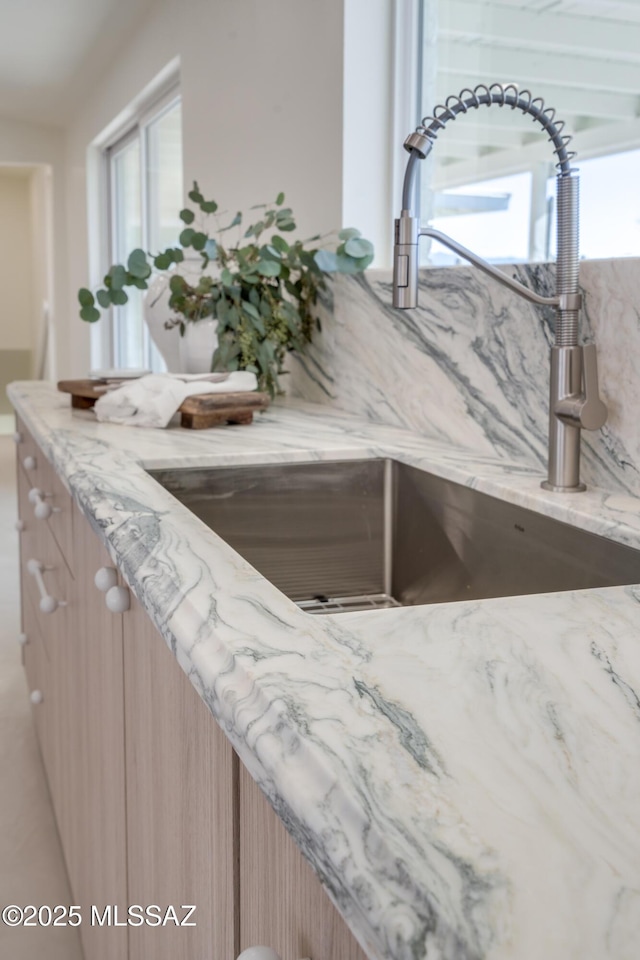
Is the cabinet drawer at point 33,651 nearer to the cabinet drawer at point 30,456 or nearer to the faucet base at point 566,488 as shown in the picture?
the cabinet drawer at point 30,456

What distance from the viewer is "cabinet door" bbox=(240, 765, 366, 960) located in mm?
454

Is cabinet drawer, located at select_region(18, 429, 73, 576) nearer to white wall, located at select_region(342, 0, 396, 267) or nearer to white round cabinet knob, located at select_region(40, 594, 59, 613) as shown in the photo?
white round cabinet knob, located at select_region(40, 594, 59, 613)

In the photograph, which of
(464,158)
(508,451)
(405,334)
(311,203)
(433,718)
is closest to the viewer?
(433,718)

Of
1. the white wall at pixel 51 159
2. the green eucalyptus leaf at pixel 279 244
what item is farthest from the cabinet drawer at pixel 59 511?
the white wall at pixel 51 159

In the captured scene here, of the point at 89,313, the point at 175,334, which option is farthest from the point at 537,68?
the point at 89,313

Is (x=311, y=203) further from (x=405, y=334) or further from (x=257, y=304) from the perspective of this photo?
(x=405, y=334)

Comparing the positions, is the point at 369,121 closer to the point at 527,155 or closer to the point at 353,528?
the point at 527,155

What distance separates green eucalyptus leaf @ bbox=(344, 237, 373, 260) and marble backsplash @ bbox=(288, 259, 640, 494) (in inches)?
2.1

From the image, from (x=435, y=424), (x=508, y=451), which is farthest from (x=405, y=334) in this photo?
(x=508, y=451)

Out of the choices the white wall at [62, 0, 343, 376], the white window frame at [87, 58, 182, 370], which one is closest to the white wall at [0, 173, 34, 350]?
the white window frame at [87, 58, 182, 370]

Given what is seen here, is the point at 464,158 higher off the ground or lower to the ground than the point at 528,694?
higher

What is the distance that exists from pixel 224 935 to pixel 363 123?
5.80ft

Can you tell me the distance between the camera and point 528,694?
1.82 feet

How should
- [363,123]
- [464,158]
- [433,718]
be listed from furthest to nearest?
[363,123] < [464,158] < [433,718]
